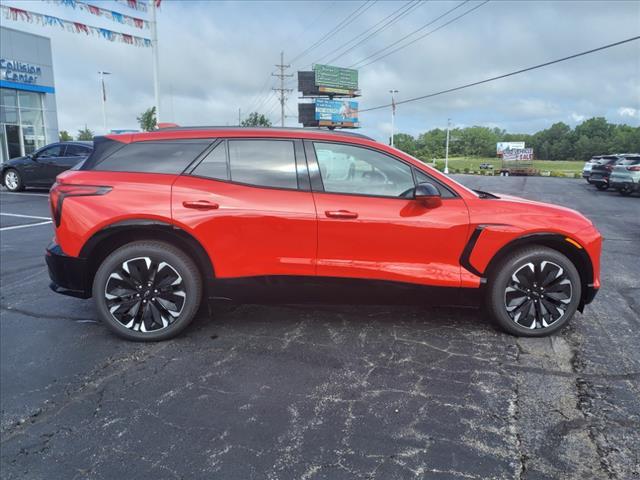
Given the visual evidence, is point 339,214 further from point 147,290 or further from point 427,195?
point 147,290

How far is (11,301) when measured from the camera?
15.0 feet

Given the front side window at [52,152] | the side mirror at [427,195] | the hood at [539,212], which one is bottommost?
the hood at [539,212]

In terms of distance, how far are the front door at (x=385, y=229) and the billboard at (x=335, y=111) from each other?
60141 mm

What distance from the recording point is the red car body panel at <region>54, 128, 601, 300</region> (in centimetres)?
344

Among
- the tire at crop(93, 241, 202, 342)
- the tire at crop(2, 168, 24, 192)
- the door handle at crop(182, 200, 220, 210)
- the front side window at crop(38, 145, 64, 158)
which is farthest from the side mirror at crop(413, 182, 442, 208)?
the tire at crop(2, 168, 24, 192)

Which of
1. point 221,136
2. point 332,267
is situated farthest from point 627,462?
point 221,136

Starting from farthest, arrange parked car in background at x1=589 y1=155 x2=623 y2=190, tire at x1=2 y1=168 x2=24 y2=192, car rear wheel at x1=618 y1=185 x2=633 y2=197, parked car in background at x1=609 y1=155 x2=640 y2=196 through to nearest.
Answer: parked car in background at x1=589 y1=155 x2=623 y2=190 < car rear wheel at x1=618 y1=185 x2=633 y2=197 < parked car in background at x1=609 y1=155 x2=640 y2=196 < tire at x1=2 y1=168 x2=24 y2=192

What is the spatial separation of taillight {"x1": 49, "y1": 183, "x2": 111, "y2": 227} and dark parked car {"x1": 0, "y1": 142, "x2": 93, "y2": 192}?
456 inches

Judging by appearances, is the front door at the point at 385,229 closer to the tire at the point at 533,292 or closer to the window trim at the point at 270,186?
the window trim at the point at 270,186

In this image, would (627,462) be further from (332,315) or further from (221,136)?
(221,136)

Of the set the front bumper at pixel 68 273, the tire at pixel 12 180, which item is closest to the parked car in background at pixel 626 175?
the front bumper at pixel 68 273

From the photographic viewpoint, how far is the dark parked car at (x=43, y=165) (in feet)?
46.0

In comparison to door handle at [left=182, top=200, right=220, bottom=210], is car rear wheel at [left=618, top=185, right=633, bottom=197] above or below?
below

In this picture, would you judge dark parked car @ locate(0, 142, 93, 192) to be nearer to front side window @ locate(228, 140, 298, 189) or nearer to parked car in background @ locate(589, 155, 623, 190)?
front side window @ locate(228, 140, 298, 189)
